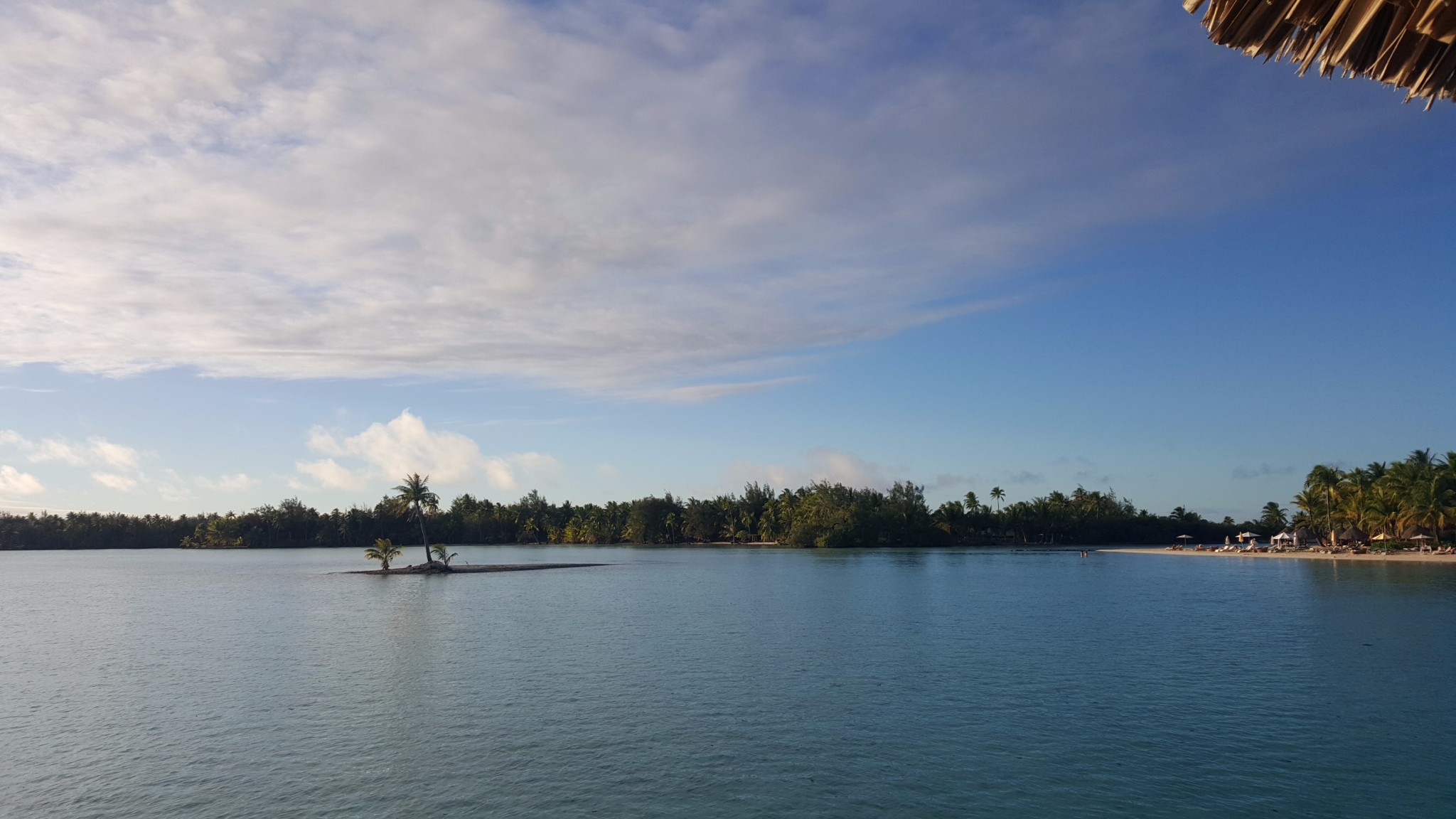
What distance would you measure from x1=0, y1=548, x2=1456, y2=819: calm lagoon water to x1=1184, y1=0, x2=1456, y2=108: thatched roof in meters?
18.2

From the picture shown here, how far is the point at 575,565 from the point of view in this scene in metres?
112

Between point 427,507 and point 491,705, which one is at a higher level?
point 427,507

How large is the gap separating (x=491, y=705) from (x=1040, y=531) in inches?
6375

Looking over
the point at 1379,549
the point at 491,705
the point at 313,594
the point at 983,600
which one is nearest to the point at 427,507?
the point at 313,594

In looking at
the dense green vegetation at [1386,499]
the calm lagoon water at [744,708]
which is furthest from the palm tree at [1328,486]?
the calm lagoon water at [744,708]

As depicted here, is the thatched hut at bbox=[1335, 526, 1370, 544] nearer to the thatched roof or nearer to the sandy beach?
the sandy beach

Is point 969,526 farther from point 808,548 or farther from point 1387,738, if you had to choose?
point 1387,738

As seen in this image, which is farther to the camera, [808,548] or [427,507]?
[808,548]

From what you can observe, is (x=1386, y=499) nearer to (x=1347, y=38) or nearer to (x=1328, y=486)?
(x=1328, y=486)

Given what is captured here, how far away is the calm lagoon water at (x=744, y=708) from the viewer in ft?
69.1

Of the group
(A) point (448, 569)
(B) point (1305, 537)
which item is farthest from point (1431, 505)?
(A) point (448, 569)

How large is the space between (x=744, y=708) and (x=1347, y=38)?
27.5 metres

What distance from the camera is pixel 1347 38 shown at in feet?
17.6

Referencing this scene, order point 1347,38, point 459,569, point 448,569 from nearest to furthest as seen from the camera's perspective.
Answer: point 1347,38 → point 448,569 → point 459,569
